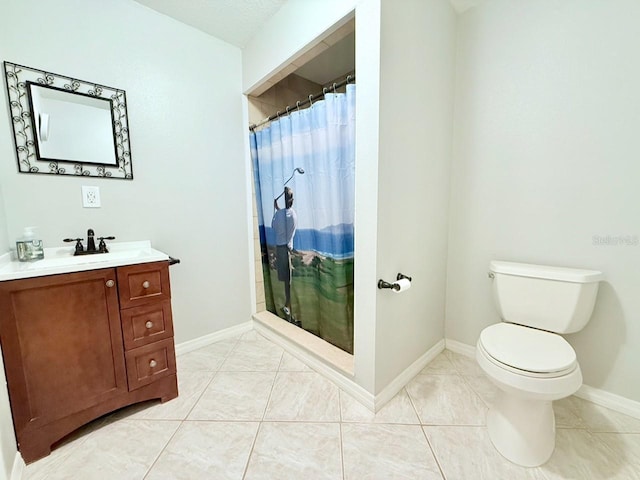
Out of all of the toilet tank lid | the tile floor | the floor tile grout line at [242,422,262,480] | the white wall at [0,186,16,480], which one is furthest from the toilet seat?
the white wall at [0,186,16,480]

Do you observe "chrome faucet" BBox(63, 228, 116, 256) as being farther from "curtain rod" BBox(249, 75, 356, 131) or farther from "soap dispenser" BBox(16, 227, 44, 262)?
"curtain rod" BBox(249, 75, 356, 131)

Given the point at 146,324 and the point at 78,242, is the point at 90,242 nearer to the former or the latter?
the point at 78,242

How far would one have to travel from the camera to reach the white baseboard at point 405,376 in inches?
52.3

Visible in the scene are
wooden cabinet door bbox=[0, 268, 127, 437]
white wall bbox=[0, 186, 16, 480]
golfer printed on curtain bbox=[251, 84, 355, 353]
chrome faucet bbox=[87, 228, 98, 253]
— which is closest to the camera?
white wall bbox=[0, 186, 16, 480]

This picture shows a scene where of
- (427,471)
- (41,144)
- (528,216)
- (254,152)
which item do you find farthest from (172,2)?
(427,471)

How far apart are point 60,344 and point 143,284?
0.37 metres

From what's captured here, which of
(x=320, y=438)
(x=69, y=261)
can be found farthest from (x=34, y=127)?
(x=320, y=438)

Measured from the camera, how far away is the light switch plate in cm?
143

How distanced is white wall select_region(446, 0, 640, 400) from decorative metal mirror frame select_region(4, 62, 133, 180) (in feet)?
6.93

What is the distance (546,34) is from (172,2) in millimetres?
2126

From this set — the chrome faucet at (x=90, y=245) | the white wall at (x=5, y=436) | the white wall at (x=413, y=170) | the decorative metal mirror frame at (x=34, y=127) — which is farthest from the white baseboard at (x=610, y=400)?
the decorative metal mirror frame at (x=34, y=127)

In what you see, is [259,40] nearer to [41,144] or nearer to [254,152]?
[254,152]

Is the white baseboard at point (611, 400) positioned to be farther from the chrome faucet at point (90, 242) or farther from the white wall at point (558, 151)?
the chrome faucet at point (90, 242)

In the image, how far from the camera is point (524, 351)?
1.07 metres
